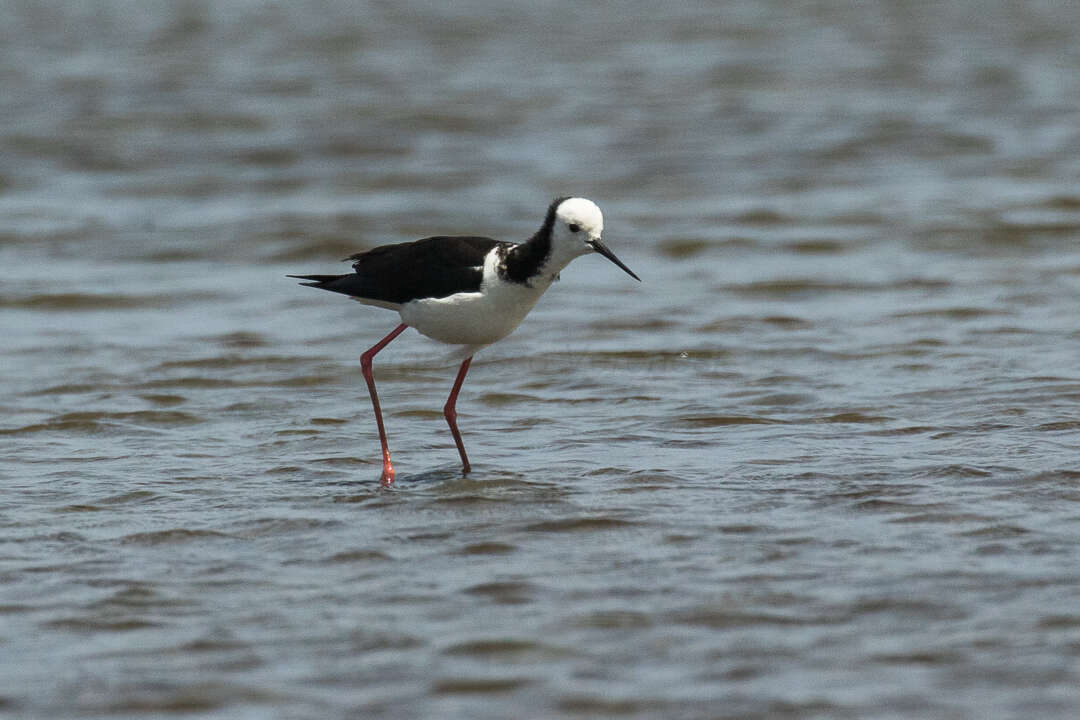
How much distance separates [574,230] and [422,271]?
0.82 meters

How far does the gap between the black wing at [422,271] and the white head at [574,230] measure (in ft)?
1.32

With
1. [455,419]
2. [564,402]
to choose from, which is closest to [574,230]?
[455,419]

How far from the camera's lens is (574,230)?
7.71 m

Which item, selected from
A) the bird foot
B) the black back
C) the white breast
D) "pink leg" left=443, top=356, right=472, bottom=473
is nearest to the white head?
the black back

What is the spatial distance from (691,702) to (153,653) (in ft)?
5.93

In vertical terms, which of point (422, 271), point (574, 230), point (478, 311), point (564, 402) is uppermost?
point (574, 230)

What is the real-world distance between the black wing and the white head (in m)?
0.40

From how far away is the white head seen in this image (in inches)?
303

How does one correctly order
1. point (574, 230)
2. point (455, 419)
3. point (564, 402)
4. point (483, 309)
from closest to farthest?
point (574, 230)
point (483, 309)
point (455, 419)
point (564, 402)

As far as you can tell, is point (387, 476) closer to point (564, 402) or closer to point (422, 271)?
point (422, 271)

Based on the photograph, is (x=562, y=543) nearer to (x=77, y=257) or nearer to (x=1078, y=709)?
(x=1078, y=709)

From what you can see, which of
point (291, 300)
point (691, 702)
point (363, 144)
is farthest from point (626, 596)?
point (363, 144)

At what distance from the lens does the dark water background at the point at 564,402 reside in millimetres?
5312

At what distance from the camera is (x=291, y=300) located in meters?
12.5
